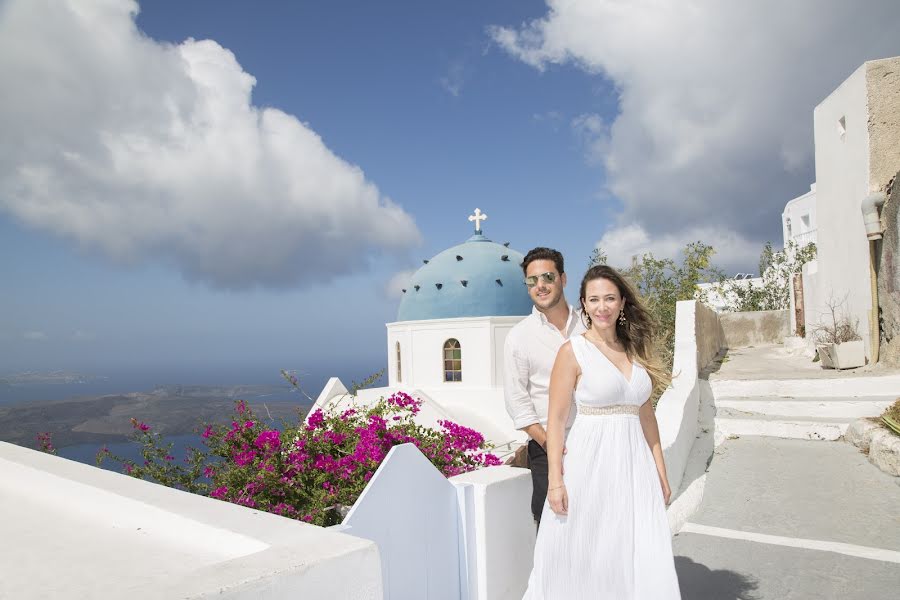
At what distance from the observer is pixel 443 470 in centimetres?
431

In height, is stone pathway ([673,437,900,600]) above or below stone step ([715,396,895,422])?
below

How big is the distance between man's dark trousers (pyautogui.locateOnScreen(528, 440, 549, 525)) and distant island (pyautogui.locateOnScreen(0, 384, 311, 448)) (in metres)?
2.72

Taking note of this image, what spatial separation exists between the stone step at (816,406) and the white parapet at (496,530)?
4.19 meters

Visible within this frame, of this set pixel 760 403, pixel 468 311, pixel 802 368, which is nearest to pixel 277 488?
pixel 760 403

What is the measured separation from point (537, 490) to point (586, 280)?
106 cm

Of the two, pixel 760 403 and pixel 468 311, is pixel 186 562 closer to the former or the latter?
pixel 760 403

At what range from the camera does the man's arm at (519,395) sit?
2.76 meters

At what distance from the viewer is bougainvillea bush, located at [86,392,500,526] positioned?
12.8 feet

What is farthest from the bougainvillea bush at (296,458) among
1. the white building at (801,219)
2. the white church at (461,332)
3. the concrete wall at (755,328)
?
the white building at (801,219)

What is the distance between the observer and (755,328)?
50.4ft

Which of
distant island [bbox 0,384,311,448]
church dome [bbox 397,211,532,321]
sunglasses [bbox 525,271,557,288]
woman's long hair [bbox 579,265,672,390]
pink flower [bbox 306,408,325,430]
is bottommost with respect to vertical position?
distant island [bbox 0,384,311,448]

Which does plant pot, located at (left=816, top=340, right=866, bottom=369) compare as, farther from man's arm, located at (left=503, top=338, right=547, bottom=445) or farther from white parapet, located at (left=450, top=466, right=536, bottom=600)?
man's arm, located at (left=503, top=338, right=547, bottom=445)

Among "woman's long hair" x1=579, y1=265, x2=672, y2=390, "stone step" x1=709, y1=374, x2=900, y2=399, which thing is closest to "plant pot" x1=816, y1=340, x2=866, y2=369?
"stone step" x1=709, y1=374, x2=900, y2=399

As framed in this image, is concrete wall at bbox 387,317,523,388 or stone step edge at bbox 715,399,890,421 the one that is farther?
concrete wall at bbox 387,317,523,388
